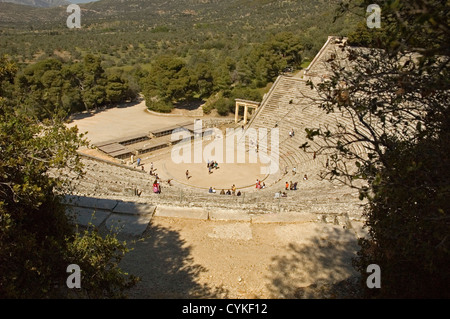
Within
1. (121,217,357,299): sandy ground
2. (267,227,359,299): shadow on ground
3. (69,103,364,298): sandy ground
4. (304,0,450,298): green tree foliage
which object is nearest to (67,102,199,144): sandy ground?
(69,103,364,298): sandy ground

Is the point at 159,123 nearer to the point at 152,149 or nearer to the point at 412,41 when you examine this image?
the point at 152,149

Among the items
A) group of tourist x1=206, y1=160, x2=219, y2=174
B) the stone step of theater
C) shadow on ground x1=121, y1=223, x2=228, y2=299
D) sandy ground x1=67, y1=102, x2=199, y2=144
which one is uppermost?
sandy ground x1=67, y1=102, x2=199, y2=144

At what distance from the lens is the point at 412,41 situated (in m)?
3.76

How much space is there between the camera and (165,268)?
27.7ft

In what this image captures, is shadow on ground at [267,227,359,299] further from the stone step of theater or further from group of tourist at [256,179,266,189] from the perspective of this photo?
group of tourist at [256,179,266,189]

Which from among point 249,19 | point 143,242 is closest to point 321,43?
point 143,242

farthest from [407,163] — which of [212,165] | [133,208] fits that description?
[212,165]

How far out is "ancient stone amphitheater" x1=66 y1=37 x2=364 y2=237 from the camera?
11.1 meters

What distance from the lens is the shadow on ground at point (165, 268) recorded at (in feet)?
24.2

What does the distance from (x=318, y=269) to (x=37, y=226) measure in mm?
6430

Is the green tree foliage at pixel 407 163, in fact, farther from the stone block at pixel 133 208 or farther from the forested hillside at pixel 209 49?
the stone block at pixel 133 208

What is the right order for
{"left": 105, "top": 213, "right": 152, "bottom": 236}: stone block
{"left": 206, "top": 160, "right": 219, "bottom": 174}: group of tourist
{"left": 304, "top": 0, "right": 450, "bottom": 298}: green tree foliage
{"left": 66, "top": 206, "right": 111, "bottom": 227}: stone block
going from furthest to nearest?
{"left": 206, "top": 160, "right": 219, "bottom": 174}: group of tourist → {"left": 66, "top": 206, "right": 111, "bottom": 227}: stone block → {"left": 105, "top": 213, "right": 152, "bottom": 236}: stone block → {"left": 304, "top": 0, "right": 450, "bottom": 298}: green tree foliage

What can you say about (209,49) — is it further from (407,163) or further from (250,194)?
(407,163)

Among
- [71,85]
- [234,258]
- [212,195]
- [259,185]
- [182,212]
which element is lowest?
[234,258]
